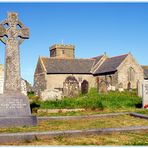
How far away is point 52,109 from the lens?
615 inches

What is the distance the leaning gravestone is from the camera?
34.7ft

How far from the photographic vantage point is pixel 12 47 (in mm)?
11852

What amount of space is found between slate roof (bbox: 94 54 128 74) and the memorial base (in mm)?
32836

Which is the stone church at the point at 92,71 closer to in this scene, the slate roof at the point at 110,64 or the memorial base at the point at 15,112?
the slate roof at the point at 110,64

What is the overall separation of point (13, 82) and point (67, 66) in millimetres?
35153

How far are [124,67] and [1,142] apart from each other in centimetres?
3721

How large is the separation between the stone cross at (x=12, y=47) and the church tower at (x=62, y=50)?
50.7 metres


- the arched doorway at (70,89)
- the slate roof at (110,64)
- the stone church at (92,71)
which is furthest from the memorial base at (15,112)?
the slate roof at (110,64)

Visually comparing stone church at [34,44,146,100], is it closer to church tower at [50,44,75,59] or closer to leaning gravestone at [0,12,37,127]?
church tower at [50,44,75,59]

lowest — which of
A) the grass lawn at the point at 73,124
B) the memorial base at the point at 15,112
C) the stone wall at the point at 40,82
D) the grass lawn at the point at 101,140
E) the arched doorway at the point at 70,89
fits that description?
the grass lawn at the point at 101,140

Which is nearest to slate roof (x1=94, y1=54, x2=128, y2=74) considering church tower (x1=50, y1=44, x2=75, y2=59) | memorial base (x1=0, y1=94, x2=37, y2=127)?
church tower (x1=50, y1=44, x2=75, y2=59)

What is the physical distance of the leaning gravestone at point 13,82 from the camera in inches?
416

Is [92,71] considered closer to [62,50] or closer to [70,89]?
[62,50]

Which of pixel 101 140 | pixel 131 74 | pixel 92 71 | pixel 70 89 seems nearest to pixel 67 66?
pixel 92 71
